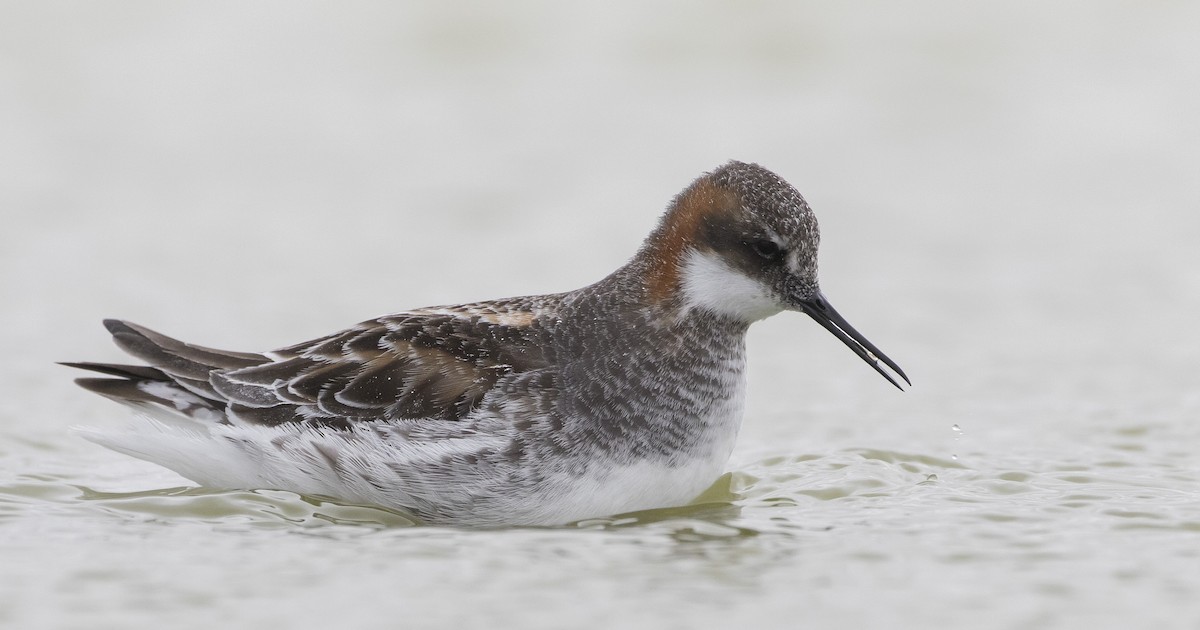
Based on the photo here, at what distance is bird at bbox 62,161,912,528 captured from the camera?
6539 millimetres

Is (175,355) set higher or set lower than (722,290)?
lower

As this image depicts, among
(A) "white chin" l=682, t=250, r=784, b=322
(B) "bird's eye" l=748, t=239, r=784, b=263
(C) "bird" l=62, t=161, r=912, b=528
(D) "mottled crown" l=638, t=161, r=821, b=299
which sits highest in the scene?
(D) "mottled crown" l=638, t=161, r=821, b=299

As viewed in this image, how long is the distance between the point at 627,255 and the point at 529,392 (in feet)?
15.6

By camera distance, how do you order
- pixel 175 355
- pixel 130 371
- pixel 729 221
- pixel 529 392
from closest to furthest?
pixel 529 392 < pixel 729 221 < pixel 130 371 < pixel 175 355

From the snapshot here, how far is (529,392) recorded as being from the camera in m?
6.66

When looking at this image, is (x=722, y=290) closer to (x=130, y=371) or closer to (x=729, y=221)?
(x=729, y=221)

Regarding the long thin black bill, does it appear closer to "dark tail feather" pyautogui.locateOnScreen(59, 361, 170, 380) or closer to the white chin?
the white chin

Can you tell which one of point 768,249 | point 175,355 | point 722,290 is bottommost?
point 175,355

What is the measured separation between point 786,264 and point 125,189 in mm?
7103

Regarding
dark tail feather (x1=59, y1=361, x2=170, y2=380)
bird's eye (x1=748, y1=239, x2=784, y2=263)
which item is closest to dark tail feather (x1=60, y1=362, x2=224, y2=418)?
dark tail feather (x1=59, y1=361, x2=170, y2=380)

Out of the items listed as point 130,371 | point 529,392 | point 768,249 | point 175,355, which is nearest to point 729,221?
point 768,249

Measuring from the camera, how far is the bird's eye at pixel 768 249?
6699 millimetres

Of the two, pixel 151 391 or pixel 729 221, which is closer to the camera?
pixel 729 221

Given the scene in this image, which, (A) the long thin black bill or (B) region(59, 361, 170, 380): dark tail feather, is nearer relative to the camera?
(A) the long thin black bill
